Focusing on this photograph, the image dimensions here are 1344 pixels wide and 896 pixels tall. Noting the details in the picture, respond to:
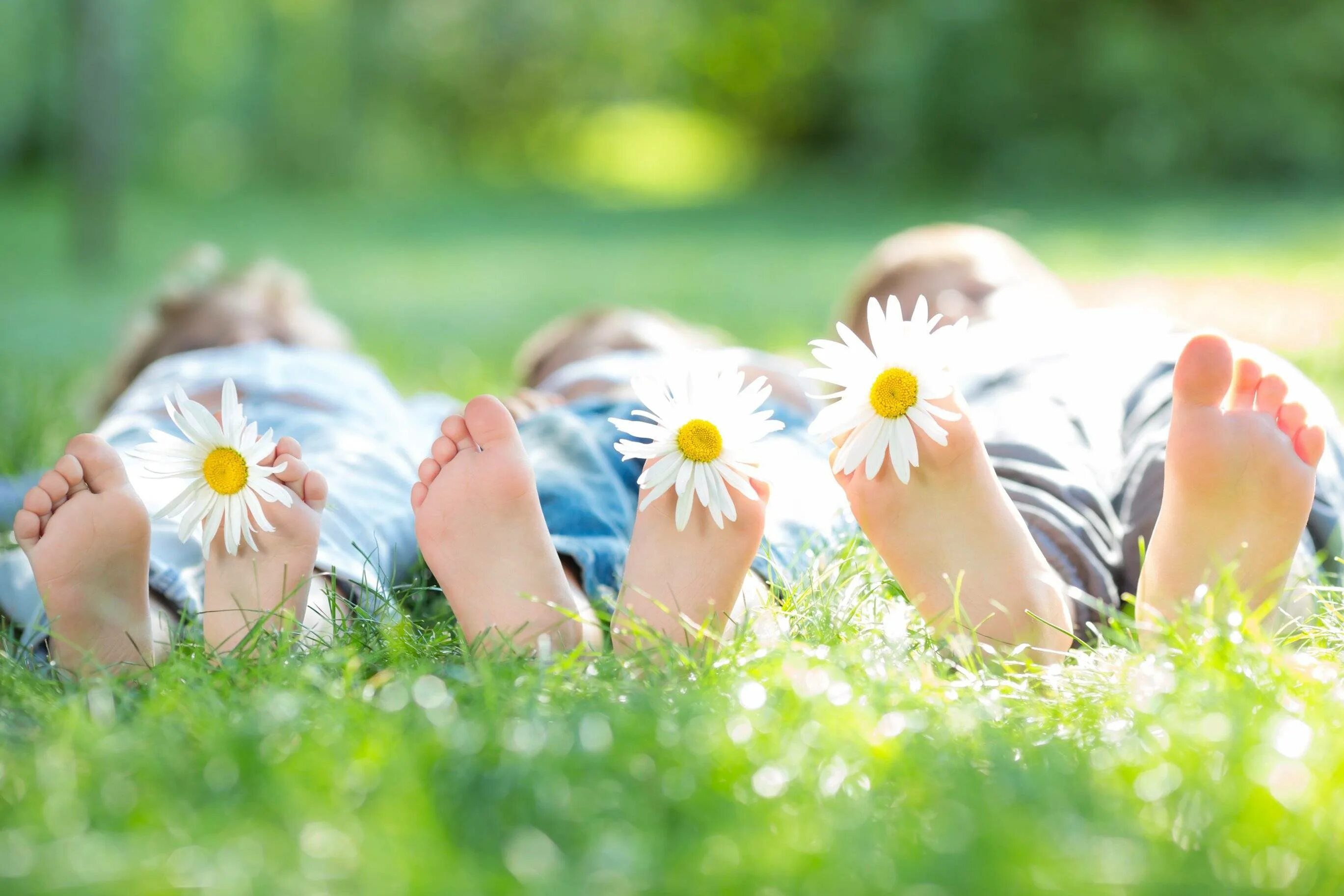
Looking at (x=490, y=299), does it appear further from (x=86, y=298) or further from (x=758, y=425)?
(x=758, y=425)

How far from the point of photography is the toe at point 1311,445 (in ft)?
4.65

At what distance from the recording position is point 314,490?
1.49m

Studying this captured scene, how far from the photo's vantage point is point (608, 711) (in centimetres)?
114

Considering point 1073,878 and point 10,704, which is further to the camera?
point 10,704

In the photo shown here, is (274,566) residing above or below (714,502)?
below

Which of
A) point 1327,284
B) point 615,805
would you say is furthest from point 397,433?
point 1327,284

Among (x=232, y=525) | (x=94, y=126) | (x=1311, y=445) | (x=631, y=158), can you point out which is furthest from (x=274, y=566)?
(x=631, y=158)

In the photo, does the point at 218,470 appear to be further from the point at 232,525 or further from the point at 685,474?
the point at 685,474

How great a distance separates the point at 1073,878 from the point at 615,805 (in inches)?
13.5

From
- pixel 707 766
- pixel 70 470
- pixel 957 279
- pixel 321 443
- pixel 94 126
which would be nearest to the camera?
pixel 707 766

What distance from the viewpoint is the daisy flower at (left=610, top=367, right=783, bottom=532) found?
1411 mm

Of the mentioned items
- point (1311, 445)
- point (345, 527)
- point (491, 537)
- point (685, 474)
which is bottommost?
point (345, 527)

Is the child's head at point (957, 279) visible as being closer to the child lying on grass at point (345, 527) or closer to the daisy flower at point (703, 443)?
the child lying on grass at point (345, 527)

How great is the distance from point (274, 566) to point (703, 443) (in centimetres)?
52
